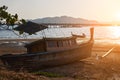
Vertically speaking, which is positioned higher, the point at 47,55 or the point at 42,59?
the point at 47,55

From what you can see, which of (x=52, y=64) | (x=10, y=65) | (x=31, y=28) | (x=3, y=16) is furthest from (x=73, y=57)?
(x=3, y=16)

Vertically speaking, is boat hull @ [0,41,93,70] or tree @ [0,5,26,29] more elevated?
tree @ [0,5,26,29]

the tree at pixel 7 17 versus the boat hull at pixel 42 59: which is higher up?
the tree at pixel 7 17

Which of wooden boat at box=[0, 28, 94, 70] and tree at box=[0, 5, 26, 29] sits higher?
tree at box=[0, 5, 26, 29]

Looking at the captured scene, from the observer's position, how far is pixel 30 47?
23156 millimetres

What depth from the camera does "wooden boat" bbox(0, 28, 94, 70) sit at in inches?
783

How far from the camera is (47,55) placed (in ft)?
69.0

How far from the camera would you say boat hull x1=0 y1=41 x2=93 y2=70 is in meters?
19.8

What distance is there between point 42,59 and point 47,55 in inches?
19.2

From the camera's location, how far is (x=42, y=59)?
20859 mm

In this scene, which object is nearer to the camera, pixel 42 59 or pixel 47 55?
pixel 42 59

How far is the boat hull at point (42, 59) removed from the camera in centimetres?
1980

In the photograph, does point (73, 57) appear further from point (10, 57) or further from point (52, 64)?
point (10, 57)

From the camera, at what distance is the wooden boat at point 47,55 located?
1989cm
